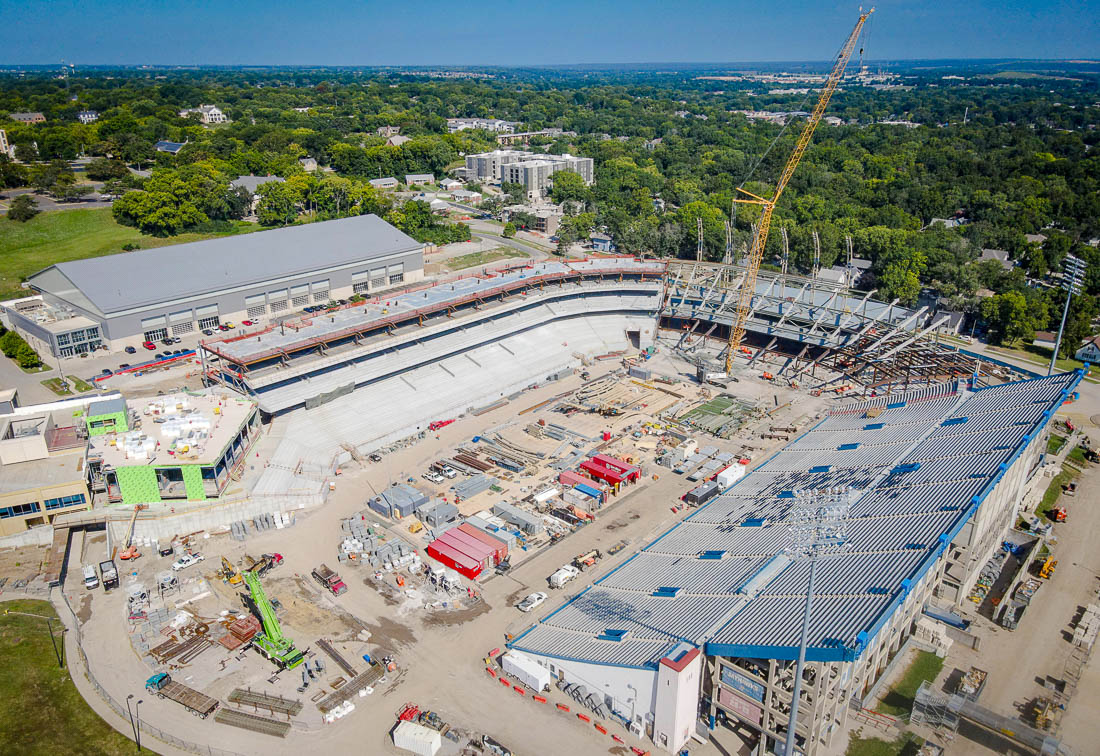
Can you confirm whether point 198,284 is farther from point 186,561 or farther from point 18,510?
point 186,561

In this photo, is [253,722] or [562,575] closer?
[253,722]

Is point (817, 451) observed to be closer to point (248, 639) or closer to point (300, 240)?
point (248, 639)

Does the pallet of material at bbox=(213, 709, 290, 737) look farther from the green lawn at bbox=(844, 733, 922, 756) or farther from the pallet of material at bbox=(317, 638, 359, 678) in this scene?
the green lawn at bbox=(844, 733, 922, 756)

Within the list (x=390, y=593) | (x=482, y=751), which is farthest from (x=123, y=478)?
(x=482, y=751)

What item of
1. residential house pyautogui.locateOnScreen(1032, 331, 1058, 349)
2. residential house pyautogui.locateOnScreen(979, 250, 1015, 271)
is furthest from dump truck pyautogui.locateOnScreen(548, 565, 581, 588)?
residential house pyautogui.locateOnScreen(979, 250, 1015, 271)

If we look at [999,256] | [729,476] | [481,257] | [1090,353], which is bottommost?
[729,476]

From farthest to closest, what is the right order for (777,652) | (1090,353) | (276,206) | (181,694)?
(276,206), (1090,353), (181,694), (777,652)

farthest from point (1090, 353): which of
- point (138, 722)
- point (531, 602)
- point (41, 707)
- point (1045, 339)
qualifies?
point (41, 707)
